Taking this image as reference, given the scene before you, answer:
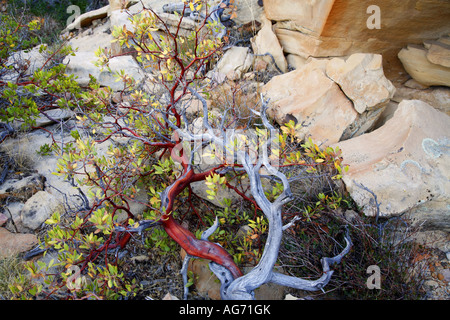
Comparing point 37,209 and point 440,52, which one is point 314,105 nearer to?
point 440,52

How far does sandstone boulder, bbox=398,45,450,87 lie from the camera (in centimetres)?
402

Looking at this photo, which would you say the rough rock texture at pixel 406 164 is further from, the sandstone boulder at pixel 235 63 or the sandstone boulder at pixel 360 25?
the sandstone boulder at pixel 235 63

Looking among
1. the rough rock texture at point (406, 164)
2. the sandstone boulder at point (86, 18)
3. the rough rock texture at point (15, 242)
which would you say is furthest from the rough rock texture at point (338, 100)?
the sandstone boulder at point (86, 18)

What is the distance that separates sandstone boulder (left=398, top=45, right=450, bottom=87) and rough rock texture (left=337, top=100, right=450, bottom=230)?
88 cm

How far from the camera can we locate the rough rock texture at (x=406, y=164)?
2.90 meters

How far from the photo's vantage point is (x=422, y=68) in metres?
4.13

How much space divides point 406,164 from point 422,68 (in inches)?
70.3

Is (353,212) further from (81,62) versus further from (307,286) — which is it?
(81,62)
